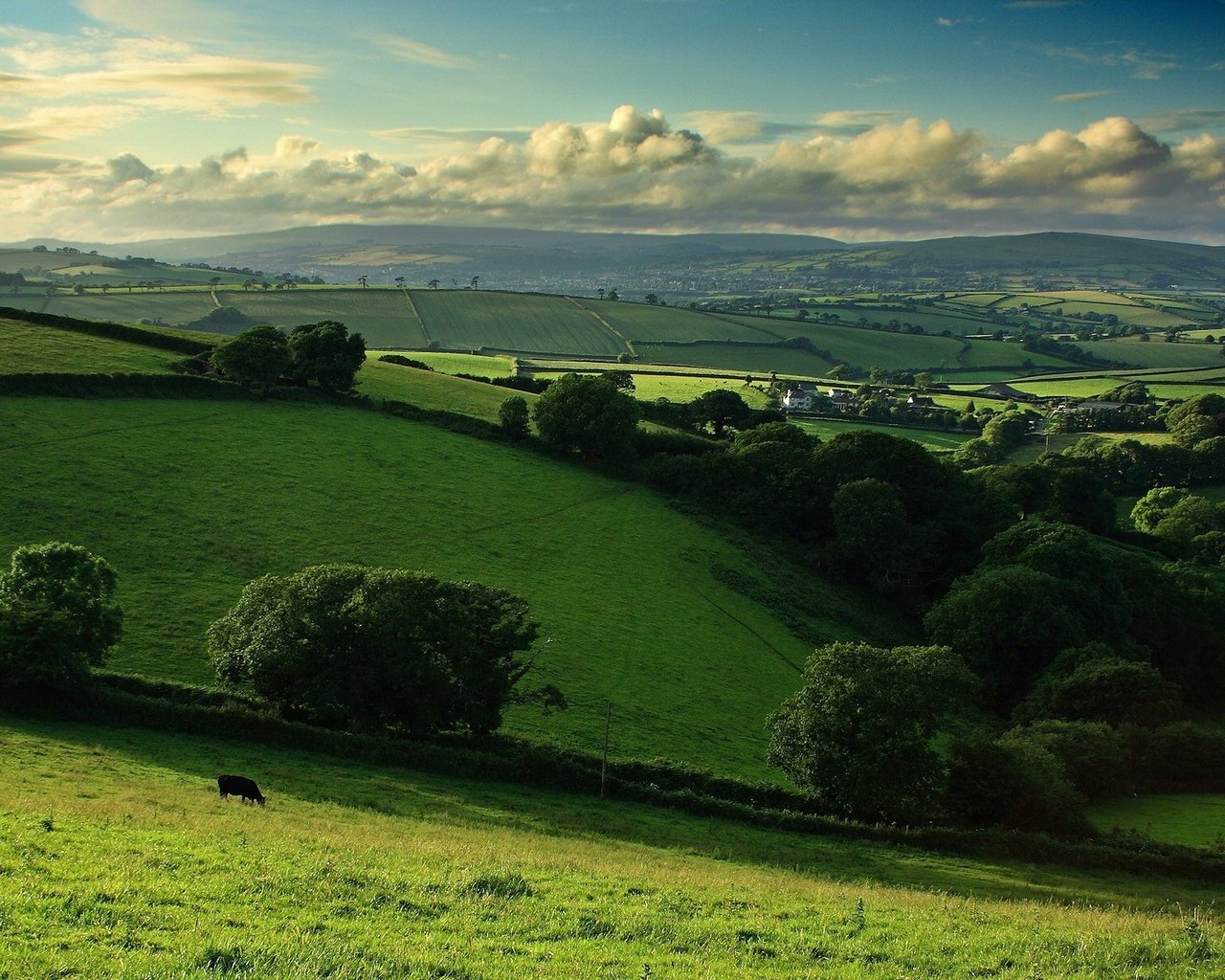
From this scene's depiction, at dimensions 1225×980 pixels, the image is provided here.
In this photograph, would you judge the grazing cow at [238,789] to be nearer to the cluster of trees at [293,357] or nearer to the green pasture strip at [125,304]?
the cluster of trees at [293,357]

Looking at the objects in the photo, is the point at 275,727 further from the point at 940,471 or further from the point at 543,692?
the point at 940,471

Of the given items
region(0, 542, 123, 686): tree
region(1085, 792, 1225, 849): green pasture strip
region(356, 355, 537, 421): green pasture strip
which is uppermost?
region(356, 355, 537, 421): green pasture strip

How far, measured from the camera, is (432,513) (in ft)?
226

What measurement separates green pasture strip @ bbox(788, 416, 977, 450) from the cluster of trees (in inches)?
2659

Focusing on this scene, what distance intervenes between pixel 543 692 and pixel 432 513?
26.9 m

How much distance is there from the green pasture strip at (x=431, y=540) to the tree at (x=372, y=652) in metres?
3.67

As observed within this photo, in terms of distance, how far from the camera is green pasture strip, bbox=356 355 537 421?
313 ft

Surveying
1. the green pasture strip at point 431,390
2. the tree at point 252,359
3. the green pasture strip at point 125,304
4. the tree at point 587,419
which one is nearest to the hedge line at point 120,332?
the tree at point 252,359

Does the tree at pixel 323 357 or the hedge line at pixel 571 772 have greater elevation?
the tree at pixel 323 357

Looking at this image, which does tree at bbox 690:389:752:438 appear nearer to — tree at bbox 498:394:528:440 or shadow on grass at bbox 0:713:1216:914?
tree at bbox 498:394:528:440

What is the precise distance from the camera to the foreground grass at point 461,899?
1496 centimetres

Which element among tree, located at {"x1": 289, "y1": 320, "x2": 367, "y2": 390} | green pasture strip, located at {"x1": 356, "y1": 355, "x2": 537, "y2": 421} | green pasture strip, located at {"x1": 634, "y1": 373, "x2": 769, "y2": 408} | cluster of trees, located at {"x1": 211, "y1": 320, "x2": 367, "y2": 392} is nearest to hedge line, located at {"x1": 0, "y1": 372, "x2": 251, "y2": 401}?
cluster of trees, located at {"x1": 211, "y1": 320, "x2": 367, "y2": 392}

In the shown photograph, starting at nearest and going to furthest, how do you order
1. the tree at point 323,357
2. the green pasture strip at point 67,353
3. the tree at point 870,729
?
the tree at point 870,729 → the green pasture strip at point 67,353 → the tree at point 323,357

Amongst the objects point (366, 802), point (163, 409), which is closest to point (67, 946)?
point (366, 802)
